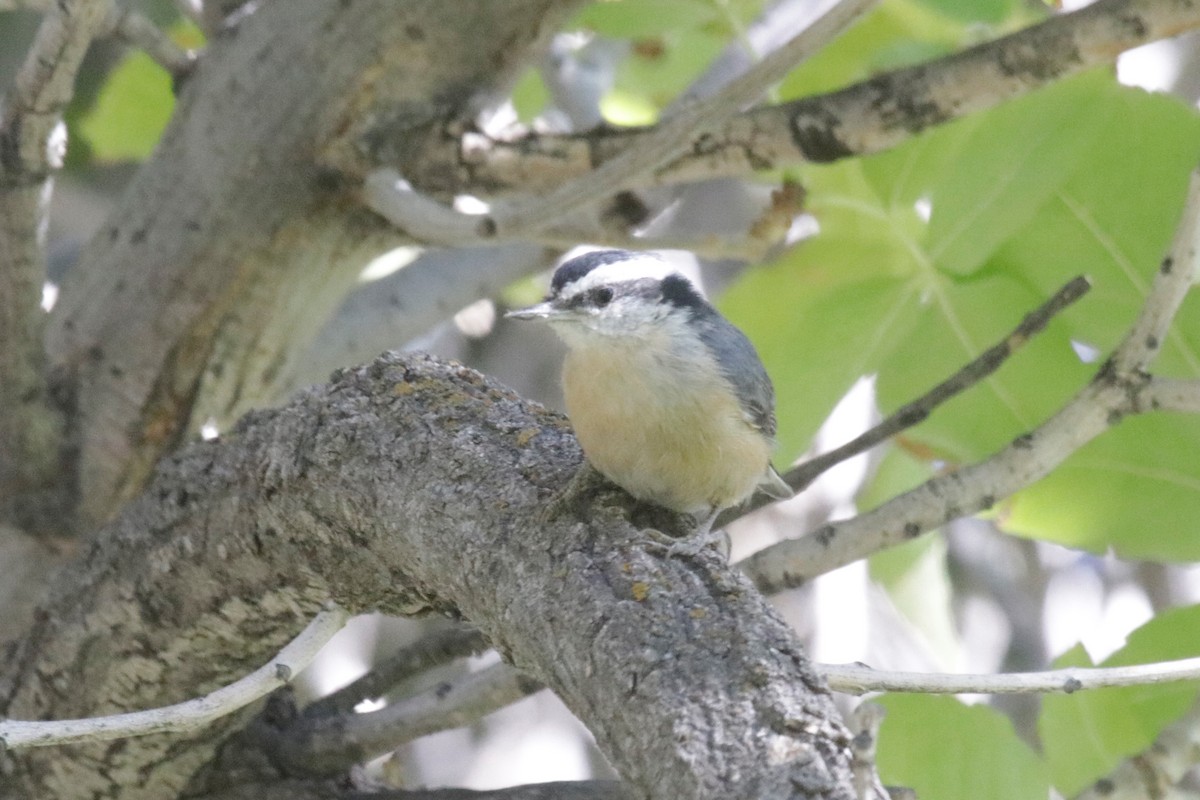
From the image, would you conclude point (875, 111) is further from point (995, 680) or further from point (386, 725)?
point (386, 725)

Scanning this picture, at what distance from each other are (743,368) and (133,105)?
5.84 ft

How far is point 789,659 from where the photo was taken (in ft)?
3.88

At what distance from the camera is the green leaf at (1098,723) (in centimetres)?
194

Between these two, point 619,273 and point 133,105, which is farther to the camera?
point 133,105

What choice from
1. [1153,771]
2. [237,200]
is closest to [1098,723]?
[1153,771]

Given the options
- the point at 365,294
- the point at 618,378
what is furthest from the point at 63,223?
the point at 618,378

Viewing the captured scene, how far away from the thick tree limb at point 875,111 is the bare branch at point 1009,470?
336mm

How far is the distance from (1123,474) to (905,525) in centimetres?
41

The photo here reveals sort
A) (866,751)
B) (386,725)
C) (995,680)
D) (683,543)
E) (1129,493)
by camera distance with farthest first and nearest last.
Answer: (1129,493) → (386,725) → (683,543) → (995,680) → (866,751)

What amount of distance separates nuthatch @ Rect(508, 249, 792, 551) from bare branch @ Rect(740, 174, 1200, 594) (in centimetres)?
14

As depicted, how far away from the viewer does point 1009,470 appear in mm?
1893

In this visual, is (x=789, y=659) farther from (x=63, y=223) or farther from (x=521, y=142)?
(x=63, y=223)

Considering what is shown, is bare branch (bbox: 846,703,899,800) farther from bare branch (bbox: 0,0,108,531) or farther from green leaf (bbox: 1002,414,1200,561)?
bare branch (bbox: 0,0,108,531)

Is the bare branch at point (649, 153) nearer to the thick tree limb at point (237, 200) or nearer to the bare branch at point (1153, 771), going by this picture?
the thick tree limb at point (237, 200)
